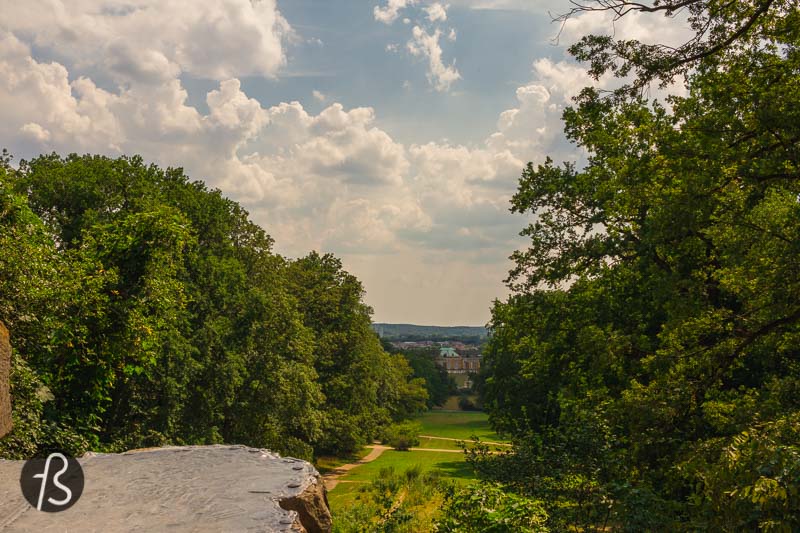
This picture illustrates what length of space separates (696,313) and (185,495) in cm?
1200

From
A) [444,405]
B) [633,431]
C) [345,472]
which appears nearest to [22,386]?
[633,431]

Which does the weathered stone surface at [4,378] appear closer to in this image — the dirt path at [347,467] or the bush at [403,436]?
the dirt path at [347,467]

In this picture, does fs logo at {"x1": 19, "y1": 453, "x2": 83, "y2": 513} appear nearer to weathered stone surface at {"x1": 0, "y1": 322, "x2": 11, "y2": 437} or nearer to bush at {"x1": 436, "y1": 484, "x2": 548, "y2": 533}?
weathered stone surface at {"x1": 0, "y1": 322, "x2": 11, "y2": 437}

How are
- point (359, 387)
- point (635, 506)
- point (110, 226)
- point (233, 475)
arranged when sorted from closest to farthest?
point (233, 475) < point (635, 506) < point (110, 226) < point (359, 387)

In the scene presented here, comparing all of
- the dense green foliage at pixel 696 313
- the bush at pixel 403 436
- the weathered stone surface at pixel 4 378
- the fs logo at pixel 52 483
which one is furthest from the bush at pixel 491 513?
the bush at pixel 403 436

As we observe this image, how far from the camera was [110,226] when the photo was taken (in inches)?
631

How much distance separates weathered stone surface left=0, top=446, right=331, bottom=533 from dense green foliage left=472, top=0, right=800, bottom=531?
4835mm

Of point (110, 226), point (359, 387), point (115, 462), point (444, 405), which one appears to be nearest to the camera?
point (115, 462)

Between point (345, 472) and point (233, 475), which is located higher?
point (233, 475)

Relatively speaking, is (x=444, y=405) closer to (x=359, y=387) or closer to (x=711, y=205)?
(x=359, y=387)

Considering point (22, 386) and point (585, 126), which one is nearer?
point (22, 386)

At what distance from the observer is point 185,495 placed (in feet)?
19.2

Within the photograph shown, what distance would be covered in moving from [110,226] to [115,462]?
34.8ft

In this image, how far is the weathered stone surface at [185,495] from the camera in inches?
206
